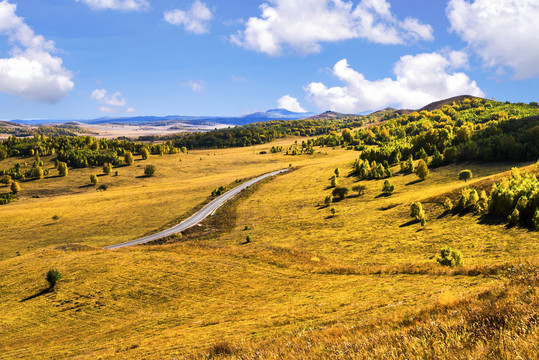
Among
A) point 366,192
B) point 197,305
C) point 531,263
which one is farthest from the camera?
point 366,192

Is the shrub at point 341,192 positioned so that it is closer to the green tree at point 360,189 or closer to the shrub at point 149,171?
the green tree at point 360,189

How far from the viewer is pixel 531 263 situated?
15.5 metres

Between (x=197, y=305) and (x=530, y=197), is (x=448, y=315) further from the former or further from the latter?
(x=530, y=197)

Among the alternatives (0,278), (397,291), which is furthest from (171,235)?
(397,291)

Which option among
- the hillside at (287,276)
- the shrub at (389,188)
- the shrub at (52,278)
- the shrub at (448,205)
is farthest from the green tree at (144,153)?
the shrub at (448,205)

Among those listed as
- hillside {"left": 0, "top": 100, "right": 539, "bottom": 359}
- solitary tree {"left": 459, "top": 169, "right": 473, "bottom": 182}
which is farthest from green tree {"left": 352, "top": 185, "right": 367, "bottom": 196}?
solitary tree {"left": 459, "top": 169, "right": 473, "bottom": 182}

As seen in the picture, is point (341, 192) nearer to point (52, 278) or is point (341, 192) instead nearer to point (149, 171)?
point (52, 278)

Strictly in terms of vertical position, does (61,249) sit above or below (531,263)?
below

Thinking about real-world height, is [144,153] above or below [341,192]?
above

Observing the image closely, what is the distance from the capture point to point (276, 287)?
100ft

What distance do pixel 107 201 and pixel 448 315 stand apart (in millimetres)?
113227

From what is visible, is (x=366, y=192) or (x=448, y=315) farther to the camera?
(x=366, y=192)

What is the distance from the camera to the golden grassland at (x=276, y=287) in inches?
383

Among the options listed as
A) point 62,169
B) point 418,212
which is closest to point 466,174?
point 418,212
